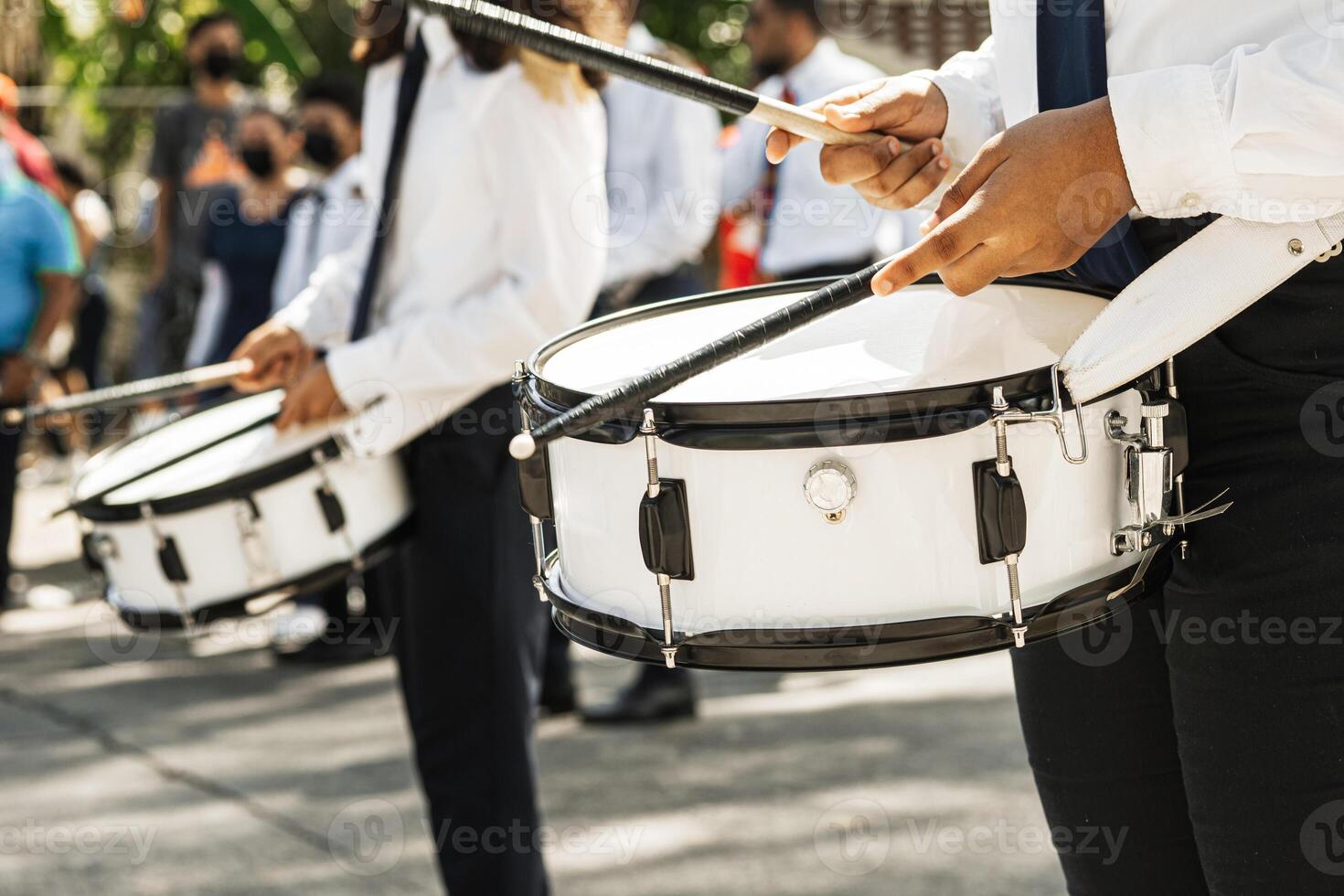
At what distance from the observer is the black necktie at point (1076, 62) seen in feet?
4.45

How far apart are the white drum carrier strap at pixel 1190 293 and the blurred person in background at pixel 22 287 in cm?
500

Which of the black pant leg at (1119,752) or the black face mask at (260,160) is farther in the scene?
the black face mask at (260,160)

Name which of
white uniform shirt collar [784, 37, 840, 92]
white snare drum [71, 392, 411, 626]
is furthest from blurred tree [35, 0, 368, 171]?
white snare drum [71, 392, 411, 626]

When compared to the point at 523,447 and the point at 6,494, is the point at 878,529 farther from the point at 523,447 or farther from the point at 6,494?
the point at 6,494

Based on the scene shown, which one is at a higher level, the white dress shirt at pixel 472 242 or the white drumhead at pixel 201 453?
the white dress shirt at pixel 472 242

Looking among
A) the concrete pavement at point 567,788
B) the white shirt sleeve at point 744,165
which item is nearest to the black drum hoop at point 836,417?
the concrete pavement at point 567,788

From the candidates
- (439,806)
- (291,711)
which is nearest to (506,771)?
(439,806)

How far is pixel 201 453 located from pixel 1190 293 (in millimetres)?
1800

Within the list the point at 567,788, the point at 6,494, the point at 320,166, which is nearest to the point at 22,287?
the point at 6,494

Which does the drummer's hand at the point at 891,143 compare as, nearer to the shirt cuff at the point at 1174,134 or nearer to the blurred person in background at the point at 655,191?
the shirt cuff at the point at 1174,134

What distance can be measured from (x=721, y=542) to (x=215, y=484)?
47.8 inches

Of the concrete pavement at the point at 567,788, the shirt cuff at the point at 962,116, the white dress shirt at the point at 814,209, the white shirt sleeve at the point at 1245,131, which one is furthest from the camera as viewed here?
the white dress shirt at the point at 814,209

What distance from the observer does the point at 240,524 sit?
2.34 m

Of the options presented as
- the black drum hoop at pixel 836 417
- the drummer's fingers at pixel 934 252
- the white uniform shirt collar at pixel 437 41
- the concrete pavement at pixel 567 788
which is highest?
the white uniform shirt collar at pixel 437 41
